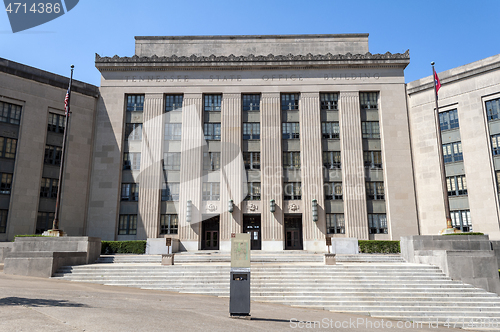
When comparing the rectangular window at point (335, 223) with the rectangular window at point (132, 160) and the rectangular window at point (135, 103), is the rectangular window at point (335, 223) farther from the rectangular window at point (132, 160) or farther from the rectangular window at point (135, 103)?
the rectangular window at point (135, 103)

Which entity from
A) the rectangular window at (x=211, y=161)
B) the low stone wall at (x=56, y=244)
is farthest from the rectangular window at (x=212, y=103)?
the low stone wall at (x=56, y=244)

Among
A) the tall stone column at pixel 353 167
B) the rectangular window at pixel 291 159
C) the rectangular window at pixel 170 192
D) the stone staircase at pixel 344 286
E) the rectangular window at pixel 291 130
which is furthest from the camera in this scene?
the rectangular window at pixel 291 130

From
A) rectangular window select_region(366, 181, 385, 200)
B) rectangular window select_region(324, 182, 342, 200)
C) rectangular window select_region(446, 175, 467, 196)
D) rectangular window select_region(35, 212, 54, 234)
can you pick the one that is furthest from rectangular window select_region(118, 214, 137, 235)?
rectangular window select_region(446, 175, 467, 196)

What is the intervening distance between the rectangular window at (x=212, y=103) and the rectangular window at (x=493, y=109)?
1044 inches

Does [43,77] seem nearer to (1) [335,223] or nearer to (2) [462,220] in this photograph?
(1) [335,223]

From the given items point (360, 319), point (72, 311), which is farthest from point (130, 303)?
point (360, 319)

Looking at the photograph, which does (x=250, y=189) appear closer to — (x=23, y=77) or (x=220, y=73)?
(x=220, y=73)

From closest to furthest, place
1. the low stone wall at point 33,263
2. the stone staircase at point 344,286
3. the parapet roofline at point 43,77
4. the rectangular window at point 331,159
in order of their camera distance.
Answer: the stone staircase at point 344,286 < the low stone wall at point 33,263 < the parapet roofline at point 43,77 < the rectangular window at point 331,159

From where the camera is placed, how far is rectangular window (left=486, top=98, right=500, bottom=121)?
3181 centimetres

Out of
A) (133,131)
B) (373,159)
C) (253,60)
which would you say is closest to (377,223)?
(373,159)

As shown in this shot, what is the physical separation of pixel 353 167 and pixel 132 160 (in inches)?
921

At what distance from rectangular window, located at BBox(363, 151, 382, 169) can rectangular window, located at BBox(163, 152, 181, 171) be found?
1981 cm

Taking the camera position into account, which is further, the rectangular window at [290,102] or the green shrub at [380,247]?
the rectangular window at [290,102]

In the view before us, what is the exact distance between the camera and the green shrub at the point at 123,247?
31.0 m
